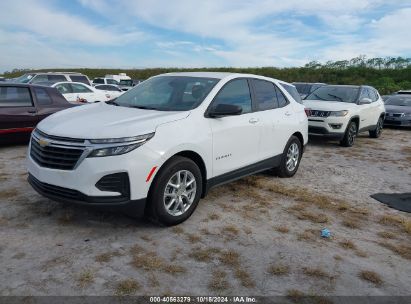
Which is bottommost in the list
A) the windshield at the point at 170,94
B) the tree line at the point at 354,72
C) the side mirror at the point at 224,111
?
the tree line at the point at 354,72

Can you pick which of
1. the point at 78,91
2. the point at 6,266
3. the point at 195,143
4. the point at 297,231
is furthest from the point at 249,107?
the point at 78,91

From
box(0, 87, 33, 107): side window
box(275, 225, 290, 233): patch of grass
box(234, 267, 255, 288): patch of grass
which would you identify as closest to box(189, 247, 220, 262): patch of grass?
box(234, 267, 255, 288): patch of grass

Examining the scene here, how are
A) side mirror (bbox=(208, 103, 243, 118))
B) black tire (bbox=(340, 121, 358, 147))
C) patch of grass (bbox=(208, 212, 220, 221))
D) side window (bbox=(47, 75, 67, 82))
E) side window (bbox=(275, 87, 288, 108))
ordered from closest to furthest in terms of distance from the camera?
side mirror (bbox=(208, 103, 243, 118)) → patch of grass (bbox=(208, 212, 220, 221)) → side window (bbox=(275, 87, 288, 108)) → black tire (bbox=(340, 121, 358, 147)) → side window (bbox=(47, 75, 67, 82))

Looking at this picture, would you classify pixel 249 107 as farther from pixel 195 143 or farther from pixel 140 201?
pixel 140 201

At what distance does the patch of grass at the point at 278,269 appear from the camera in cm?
330

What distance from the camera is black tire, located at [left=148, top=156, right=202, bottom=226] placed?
12.5 ft

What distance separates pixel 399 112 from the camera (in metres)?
14.4

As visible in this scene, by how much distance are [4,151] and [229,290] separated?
632 centimetres

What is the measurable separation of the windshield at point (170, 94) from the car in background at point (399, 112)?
38.9 feet

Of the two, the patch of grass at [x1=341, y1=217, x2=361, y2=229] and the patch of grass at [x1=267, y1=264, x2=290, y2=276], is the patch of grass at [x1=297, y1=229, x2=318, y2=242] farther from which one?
the patch of grass at [x1=267, y1=264, x2=290, y2=276]

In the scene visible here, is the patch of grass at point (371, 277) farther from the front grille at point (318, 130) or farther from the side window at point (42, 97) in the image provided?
the side window at point (42, 97)

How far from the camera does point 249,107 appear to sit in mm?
5215

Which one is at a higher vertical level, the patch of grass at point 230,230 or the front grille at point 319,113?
the front grille at point 319,113

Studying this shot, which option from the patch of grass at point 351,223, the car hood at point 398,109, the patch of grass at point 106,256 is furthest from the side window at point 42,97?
the car hood at point 398,109
